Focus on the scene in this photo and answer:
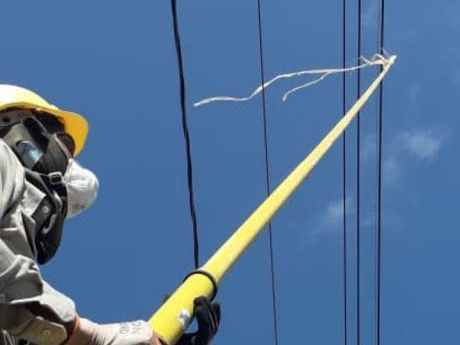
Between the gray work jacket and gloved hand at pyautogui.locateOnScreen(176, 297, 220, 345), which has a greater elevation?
the gray work jacket

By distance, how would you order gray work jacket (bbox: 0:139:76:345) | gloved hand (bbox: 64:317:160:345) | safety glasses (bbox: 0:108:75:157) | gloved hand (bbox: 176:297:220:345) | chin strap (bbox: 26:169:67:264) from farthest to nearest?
safety glasses (bbox: 0:108:75:157) → gloved hand (bbox: 176:297:220:345) → chin strap (bbox: 26:169:67:264) → gloved hand (bbox: 64:317:160:345) → gray work jacket (bbox: 0:139:76:345)

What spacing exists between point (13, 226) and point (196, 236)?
2123 mm

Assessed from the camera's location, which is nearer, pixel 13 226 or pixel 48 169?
pixel 13 226

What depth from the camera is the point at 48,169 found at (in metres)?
3.27

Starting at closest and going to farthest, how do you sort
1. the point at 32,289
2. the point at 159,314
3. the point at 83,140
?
the point at 32,289, the point at 159,314, the point at 83,140

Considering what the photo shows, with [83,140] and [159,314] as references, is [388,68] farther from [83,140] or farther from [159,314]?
[159,314]

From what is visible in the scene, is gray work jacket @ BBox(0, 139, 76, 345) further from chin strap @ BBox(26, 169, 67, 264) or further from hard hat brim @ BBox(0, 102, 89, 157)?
hard hat brim @ BBox(0, 102, 89, 157)

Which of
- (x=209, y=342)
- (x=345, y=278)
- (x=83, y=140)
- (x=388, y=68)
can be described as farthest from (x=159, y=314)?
(x=345, y=278)

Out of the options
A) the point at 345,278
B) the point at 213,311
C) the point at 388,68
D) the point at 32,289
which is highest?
the point at 32,289

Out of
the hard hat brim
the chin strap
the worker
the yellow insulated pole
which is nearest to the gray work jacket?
the worker

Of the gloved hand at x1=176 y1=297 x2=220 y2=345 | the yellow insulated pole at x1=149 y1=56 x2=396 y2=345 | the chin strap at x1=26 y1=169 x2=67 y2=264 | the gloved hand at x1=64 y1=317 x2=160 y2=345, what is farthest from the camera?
the gloved hand at x1=176 y1=297 x2=220 y2=345

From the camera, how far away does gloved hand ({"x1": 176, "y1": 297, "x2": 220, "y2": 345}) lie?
3.32 m

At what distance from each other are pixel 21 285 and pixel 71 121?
160cm

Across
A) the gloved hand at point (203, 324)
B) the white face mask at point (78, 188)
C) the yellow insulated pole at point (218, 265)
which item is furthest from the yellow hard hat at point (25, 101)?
the gloved hand at point (203, 324)
